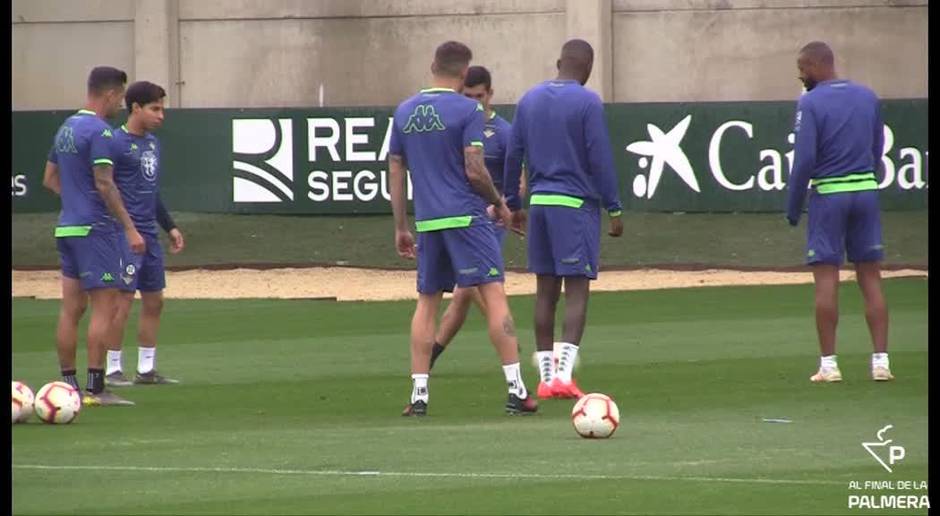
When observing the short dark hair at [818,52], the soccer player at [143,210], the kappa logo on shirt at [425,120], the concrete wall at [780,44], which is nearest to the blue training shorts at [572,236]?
the kappa logo on shirt at [425,120]

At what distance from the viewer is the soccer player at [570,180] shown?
475 inches

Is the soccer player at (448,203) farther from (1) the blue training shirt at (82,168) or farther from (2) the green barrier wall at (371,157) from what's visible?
(2) the green barrier wall at (371,157)

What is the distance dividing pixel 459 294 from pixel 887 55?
2087 cm

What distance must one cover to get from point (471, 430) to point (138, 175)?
3874mm

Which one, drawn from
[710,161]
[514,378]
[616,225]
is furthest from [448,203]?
[710,161]

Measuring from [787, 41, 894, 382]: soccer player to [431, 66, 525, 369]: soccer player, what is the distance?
6.08ft

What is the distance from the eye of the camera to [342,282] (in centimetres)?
2444

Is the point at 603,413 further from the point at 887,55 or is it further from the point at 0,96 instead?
the point at 887,55

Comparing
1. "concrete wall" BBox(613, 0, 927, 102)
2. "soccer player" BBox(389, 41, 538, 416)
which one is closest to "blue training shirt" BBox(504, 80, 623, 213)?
"soccer player" BBox(389, 41, 538, 416)

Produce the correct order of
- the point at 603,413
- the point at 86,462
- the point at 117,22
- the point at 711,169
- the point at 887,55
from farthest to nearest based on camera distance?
the point at 117,22
the point at 887,55
the point at 711,169
the point at 603,413
the point at 86,462

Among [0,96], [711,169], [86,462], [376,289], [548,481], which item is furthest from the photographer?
[711,169]

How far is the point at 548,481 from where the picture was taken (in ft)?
28.8

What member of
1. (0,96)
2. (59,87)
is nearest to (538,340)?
(0,96)

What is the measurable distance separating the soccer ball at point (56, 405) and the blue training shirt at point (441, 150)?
2.13 meters
